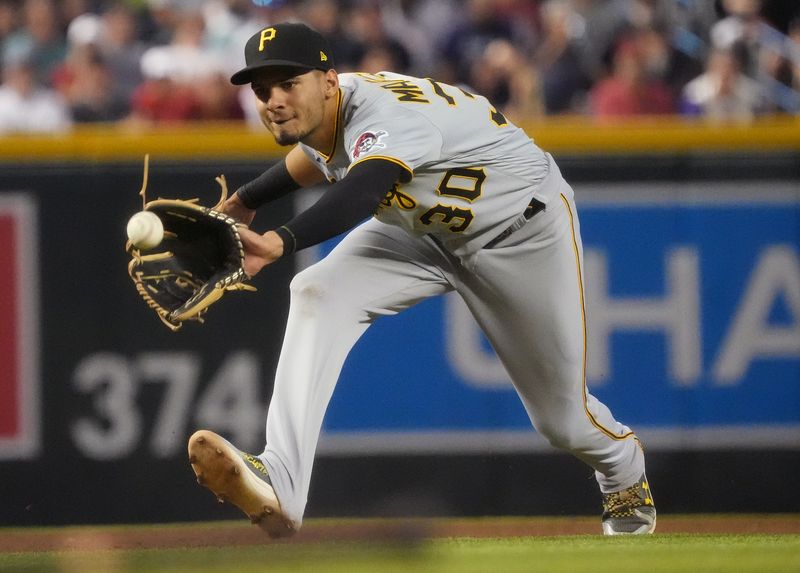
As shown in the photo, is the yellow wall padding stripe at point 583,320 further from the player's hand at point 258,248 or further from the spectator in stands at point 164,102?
the spectator in stands at point 164,102

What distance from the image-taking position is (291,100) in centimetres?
398

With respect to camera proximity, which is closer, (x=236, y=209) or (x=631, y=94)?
(x=236, y=209)

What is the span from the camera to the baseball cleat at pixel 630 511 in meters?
4.94

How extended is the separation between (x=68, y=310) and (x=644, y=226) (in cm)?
275

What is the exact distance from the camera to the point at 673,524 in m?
6.16

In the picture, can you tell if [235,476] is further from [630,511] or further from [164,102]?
[164,102]

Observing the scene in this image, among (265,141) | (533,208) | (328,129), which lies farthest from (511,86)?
(328,129)

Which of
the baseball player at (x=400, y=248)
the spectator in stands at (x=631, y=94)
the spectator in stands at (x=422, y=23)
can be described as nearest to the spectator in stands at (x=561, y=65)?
the spectator in stands at (x=631, y=94)

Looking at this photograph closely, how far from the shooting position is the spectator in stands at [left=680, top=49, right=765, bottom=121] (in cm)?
792

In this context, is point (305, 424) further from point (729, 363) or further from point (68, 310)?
point (729, 363)

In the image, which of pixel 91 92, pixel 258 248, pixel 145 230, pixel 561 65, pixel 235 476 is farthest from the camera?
Result: pixel 561 65

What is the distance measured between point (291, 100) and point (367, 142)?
11.1 inches

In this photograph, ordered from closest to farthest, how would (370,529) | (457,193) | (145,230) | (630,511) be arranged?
(145,230)
(457,193)
(630,511)
(370,529)

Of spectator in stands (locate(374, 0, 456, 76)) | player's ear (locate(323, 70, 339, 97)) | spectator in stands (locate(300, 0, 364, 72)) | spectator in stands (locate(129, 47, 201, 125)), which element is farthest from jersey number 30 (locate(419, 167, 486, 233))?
spectator in stands (locate(374, 0, 456, 76))
